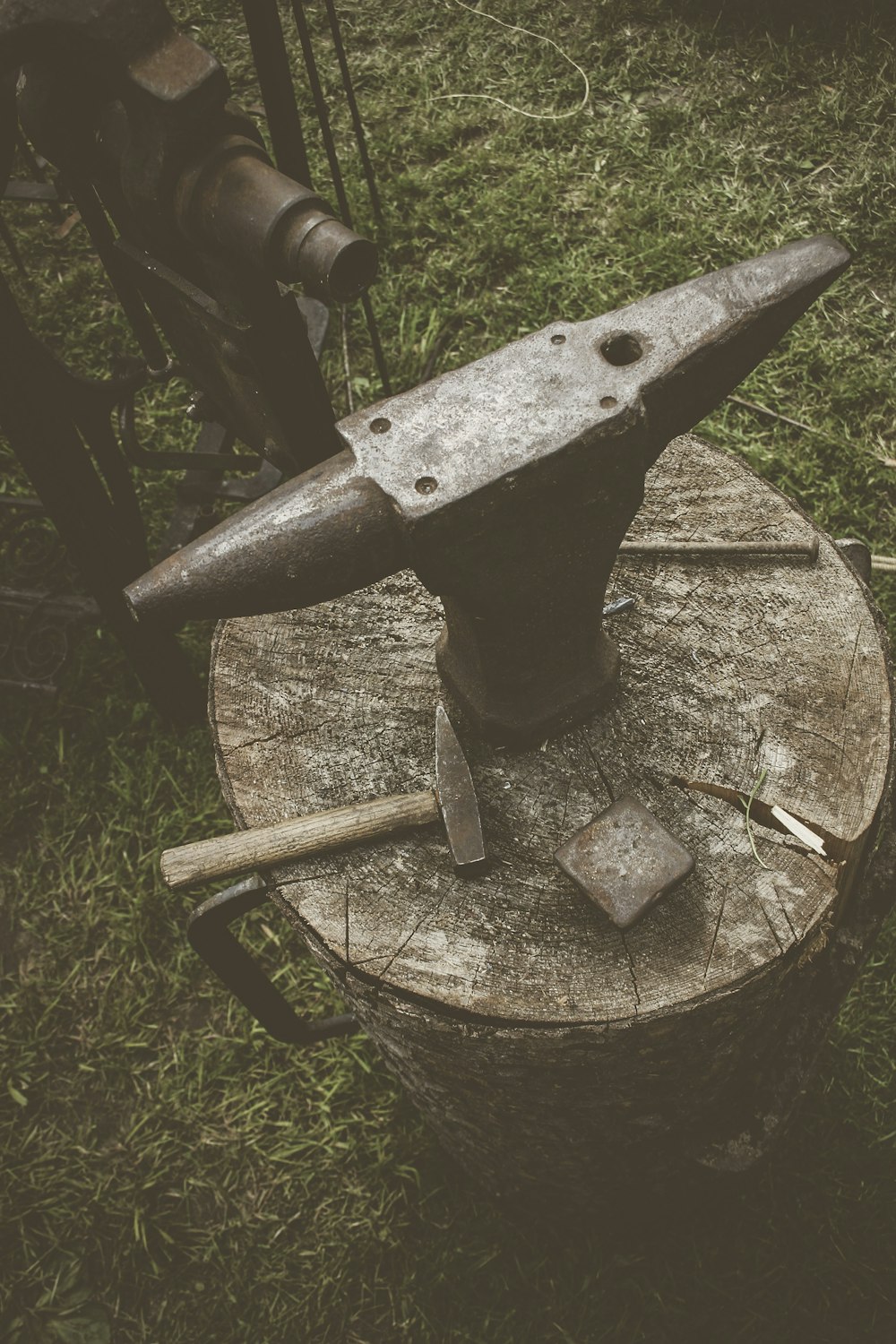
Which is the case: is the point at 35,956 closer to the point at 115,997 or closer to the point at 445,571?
the point at 115,997

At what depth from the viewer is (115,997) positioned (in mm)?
2615

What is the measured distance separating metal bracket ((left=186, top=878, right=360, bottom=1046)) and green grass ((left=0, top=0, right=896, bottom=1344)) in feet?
1.40

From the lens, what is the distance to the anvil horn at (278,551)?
1213 millimetres

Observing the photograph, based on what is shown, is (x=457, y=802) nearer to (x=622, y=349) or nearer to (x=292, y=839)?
(x=292, y=839)

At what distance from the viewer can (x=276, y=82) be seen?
238 centimetres

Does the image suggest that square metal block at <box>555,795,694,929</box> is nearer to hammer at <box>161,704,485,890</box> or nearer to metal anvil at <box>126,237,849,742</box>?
hammer at <box>161,704,485,890</box>

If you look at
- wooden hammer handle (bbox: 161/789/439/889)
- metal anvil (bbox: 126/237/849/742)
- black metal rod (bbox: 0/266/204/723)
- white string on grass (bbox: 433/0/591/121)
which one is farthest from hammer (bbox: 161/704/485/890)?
white string on grass (bbox: 433/0/591/121)

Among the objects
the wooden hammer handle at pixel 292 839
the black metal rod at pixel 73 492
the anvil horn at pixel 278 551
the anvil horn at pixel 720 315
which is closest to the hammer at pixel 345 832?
the wooden hammer handle at pixel 292 839

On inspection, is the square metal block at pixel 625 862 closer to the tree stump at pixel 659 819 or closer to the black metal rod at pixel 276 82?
the tree stump at pixel 659 819

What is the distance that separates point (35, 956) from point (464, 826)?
175 centimetres

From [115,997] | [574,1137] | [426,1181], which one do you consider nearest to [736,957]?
[574,1137]

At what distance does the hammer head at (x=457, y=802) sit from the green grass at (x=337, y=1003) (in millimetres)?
1239

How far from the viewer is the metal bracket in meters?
1.58

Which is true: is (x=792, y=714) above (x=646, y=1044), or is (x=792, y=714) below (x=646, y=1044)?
above
